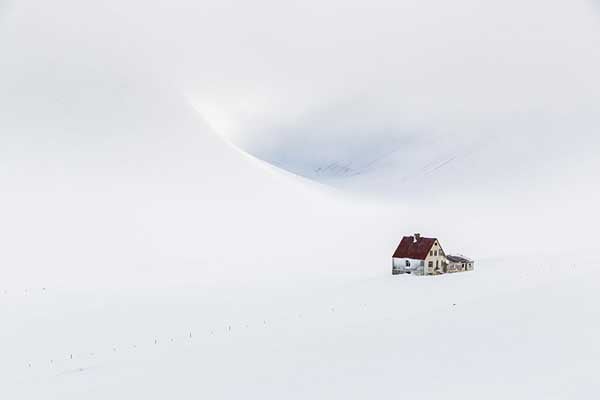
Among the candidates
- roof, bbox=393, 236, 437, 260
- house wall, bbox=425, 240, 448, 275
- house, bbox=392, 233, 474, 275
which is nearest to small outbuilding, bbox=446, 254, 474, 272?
house, bbox=392, 233, 474, 275

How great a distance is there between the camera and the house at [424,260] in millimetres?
22672

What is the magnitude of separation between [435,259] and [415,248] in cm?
97

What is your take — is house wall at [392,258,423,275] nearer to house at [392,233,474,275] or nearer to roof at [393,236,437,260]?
house at [392,233,474,275]

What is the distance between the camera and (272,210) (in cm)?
3650

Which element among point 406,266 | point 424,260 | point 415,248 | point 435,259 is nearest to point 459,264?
point 435,259

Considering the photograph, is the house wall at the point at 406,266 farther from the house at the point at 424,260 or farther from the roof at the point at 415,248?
the roof at the point at 415,248

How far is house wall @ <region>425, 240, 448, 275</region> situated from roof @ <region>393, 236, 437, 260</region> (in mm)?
205

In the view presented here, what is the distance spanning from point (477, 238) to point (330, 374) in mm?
24888

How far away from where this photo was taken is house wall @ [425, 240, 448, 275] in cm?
2272

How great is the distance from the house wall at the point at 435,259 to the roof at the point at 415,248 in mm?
205

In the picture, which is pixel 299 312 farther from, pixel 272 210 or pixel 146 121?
pixel 146 121

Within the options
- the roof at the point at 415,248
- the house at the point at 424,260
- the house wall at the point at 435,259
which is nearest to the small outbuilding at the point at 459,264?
the house at the point at 424,260

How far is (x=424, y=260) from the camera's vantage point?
22516mm

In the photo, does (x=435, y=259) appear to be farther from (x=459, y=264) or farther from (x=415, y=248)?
(x=459, y=264)
